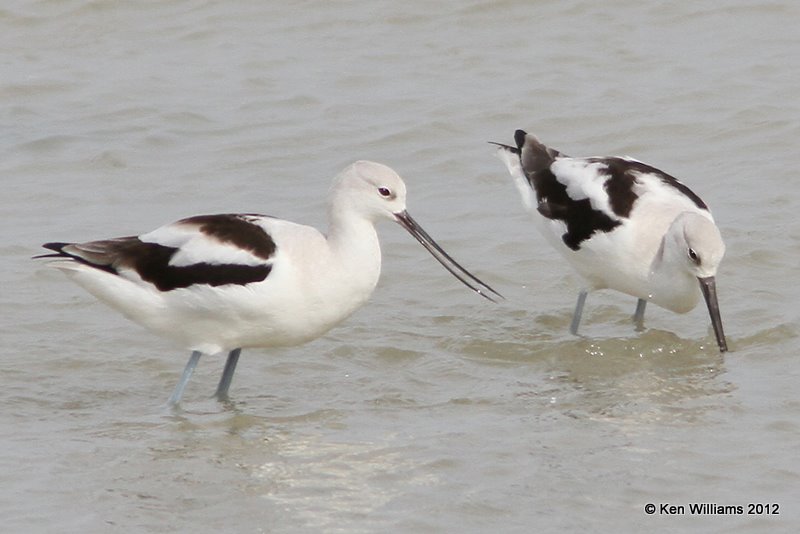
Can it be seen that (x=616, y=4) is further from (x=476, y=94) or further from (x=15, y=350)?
(x=15, y=350)

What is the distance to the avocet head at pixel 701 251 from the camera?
8156 mm

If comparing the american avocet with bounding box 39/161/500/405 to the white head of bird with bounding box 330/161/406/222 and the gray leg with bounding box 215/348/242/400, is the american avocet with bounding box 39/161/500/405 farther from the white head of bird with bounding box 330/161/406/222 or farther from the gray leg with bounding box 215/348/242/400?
the gray leg with bounding box 215/348/242/400

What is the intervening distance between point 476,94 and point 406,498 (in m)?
7.17

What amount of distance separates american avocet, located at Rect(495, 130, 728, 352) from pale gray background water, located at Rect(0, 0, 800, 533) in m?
0.30

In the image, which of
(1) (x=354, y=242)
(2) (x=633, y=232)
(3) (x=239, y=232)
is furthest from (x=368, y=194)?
(2) (x=633, y=232)

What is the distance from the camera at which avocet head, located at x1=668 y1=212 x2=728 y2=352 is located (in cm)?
816

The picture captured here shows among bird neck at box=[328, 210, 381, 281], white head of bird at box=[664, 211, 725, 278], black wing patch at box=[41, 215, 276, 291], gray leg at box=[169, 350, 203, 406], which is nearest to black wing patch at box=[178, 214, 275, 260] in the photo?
black wing patch at box=[41, 215, 276, 291]

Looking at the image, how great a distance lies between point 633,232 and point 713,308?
677 mm

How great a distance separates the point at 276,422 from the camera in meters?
7.24

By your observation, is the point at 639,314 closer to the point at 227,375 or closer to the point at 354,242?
the point at 354,242

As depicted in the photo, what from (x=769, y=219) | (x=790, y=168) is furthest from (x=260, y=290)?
(x=790, y=168)

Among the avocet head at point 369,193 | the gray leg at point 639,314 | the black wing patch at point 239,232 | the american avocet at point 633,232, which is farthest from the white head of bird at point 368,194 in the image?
the gray leg at point 639,314

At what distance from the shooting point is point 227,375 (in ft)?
24.9

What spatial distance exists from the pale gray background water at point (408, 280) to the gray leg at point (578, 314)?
107 mm
